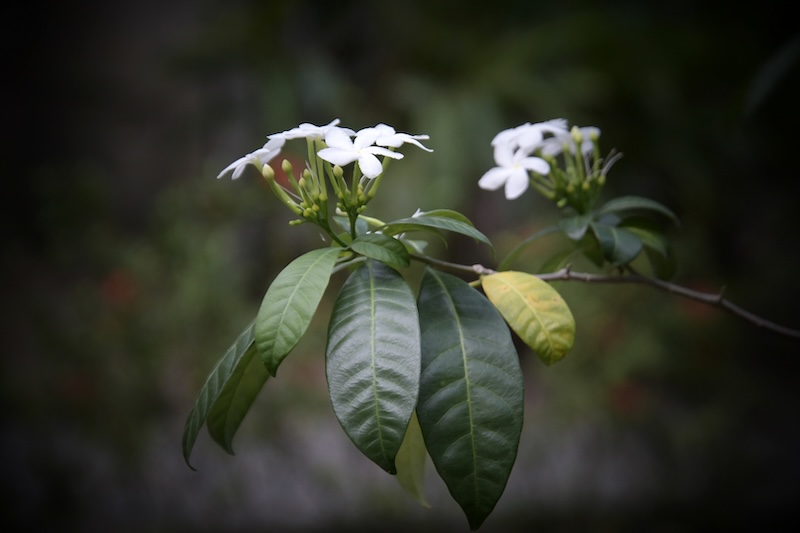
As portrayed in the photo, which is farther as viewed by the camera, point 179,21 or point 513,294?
point 179,21

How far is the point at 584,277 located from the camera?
730 millimetres

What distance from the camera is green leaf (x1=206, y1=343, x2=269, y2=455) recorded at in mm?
631

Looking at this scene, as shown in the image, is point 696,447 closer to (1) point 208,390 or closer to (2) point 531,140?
(2) point 531,140

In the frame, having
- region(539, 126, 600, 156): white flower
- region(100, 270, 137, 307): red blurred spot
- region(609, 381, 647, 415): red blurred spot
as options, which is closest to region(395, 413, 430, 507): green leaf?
region(539, 126, 600, 156): white flower

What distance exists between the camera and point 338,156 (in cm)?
55

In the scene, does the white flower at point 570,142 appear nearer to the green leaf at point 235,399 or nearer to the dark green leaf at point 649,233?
the dark green leaf at point 649,233

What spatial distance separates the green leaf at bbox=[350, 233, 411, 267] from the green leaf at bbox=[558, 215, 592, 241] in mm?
243

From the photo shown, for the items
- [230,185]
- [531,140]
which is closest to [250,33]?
[230,185]

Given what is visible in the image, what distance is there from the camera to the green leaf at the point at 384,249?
556 millimetres

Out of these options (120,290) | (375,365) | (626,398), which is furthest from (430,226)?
(626,398)

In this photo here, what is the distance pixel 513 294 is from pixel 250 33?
2283 millimetres

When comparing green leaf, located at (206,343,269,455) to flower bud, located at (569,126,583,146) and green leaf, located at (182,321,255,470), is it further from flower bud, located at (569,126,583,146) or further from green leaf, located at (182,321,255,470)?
flower bud, located at (569,126,583,146)

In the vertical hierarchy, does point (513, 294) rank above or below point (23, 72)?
below

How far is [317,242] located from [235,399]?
5.73 feet
